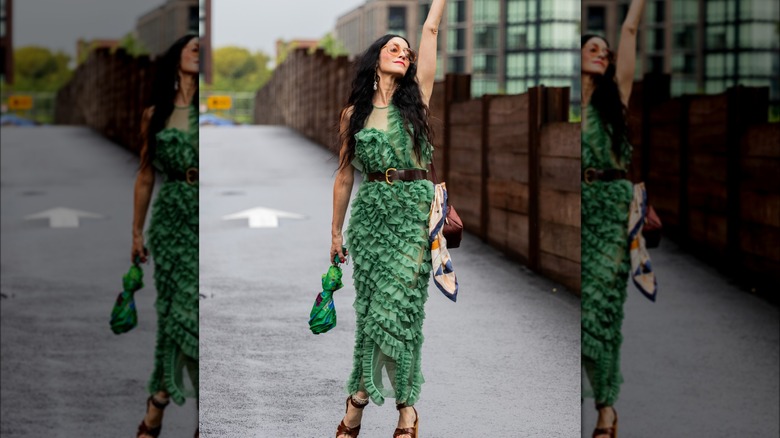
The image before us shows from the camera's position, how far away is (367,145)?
4.76 m

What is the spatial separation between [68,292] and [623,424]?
4.52 metres

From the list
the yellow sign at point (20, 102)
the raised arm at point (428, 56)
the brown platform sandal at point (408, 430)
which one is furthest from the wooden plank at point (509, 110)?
the yellow sign at point (20, 102)

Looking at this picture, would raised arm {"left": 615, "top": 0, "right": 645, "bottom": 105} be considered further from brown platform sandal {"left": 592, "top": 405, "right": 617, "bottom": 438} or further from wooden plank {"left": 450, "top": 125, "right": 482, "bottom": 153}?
brown platform sandal {"left": 592, "top": 405, "right": 617, "bottom": 438}

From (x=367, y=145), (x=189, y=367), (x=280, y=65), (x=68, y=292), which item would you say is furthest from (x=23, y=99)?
(x=367, y=145)

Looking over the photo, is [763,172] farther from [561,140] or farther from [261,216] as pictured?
[261,216]

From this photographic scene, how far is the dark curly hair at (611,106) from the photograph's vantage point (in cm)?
470

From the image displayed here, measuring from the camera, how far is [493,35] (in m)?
6.00

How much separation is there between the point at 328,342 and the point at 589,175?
1.37 meters

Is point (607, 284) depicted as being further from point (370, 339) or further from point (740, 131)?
point (740, 131)

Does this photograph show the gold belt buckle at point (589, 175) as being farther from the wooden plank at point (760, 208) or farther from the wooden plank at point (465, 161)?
the wooden plank at point (760, 208)

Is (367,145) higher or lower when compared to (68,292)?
higher

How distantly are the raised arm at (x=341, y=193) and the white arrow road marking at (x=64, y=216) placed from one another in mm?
4605

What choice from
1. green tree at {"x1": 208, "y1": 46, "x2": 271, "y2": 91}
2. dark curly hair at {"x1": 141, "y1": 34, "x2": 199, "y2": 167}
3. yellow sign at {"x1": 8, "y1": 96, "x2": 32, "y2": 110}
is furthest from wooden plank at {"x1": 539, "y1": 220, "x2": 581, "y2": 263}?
yellow sign at {"x1": 8, "y1": 96, "x2": 32, "y2": 110}

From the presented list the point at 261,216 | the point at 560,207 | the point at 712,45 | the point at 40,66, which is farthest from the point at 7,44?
the point at 712,45
